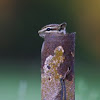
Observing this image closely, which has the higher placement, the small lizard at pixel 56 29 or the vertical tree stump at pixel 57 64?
the small lizard at pixel 56 29

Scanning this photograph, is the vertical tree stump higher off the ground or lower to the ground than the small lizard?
lower

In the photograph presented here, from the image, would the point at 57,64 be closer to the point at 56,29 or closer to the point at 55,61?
the point at 55,61

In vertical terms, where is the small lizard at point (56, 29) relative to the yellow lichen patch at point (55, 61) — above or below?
above

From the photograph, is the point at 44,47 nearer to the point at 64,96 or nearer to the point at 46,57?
the point at 46,57

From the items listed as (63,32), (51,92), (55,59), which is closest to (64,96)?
(51,92)

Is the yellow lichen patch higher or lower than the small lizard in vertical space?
lower

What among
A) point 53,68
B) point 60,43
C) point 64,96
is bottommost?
point 64,96
